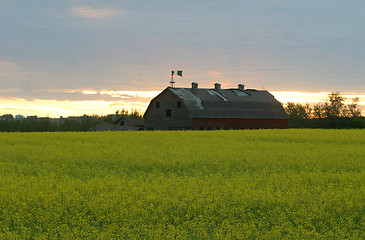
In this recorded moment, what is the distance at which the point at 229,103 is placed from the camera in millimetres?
61094

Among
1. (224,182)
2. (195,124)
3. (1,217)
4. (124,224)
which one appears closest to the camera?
(124,224)

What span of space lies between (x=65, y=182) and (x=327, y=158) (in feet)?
46.6

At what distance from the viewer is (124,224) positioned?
1016cm

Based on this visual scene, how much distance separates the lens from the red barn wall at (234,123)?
56812mm

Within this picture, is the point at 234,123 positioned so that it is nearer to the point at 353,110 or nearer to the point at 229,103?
the point at 229,103

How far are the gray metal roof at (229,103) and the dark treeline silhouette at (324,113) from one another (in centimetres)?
1519

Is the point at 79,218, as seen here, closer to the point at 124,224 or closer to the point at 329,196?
the point at 124,224

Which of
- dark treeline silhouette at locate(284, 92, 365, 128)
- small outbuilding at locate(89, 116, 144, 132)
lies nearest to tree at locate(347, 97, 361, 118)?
dark treeline silhouette at locate(284, 92, 365, 128)

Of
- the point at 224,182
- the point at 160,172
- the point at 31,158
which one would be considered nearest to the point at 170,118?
the point at 31,158

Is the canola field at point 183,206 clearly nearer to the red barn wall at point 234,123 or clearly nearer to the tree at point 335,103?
the red barn wall at point 234,123

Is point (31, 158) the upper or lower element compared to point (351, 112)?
lower

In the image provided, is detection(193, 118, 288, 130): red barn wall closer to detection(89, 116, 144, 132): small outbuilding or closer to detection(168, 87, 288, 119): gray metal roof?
detection(168, 87, 288, 119): gray metal roof

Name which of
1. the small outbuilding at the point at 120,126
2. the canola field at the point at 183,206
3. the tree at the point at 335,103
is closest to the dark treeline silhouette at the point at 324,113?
the tree at the point at 335,103

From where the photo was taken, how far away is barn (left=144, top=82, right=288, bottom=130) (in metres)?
57.0
